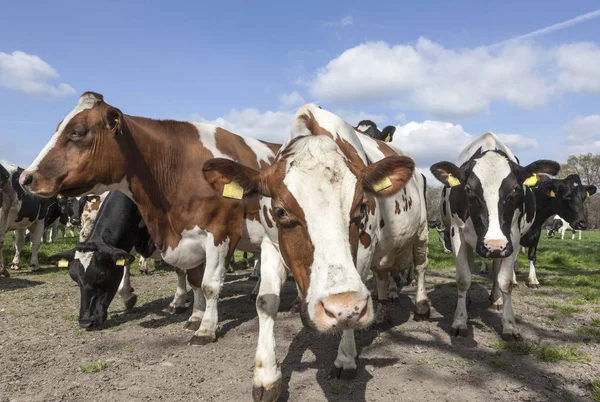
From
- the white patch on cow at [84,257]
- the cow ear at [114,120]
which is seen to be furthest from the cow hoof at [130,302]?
the cow ear at [114,120]

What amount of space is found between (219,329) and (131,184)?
2072 mm

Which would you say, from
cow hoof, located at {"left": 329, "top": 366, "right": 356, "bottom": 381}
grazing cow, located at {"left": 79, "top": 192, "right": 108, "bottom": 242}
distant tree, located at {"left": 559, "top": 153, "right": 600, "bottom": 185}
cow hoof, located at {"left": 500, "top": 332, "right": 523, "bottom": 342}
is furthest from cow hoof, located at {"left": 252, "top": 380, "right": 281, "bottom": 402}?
distant tree, located at {"left": 559, "top": 153, "right": 600, "bottom": 185}

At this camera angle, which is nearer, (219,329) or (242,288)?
(219,329)

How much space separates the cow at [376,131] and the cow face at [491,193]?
3745mm

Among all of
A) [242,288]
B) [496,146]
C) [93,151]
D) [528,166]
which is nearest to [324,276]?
[93,151]

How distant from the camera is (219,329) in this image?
5215mm

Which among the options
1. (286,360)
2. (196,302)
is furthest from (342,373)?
(196,302)

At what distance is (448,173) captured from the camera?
5094 mm

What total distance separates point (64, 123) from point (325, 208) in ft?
11.6

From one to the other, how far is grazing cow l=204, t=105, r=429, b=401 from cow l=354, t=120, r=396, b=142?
4899 mm

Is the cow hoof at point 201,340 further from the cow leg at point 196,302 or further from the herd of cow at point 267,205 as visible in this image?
the cow leg at point 196,302

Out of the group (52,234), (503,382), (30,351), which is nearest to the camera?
(503,382)

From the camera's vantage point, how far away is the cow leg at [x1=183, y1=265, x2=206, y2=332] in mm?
5293

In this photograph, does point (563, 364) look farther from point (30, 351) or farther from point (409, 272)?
point (30, 351)
